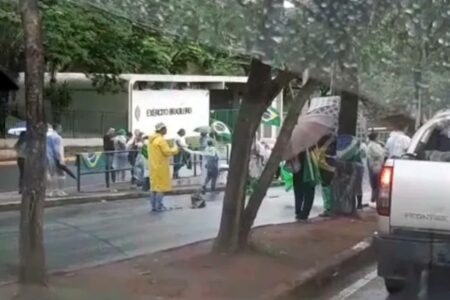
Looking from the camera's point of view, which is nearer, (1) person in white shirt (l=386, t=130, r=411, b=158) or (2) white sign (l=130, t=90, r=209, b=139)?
(1) person in white shirt (l=386, t=130, r=411, b=158)

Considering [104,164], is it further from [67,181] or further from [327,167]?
[327,167]

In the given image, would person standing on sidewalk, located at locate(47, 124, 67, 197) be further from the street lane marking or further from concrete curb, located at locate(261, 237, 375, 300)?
the street lane marking

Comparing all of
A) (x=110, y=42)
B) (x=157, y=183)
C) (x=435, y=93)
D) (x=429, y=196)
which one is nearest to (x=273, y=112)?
(x=110, y=42)

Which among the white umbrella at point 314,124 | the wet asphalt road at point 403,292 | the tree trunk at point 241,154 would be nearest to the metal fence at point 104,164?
the white umbrella at point 314,124

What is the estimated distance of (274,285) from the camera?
25.5ft

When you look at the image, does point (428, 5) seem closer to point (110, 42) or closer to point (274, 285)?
point (274, 285)

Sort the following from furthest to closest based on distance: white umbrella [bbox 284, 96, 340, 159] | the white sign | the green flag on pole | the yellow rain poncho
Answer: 1. the white sign
2. the green flag on pole
3. the yellow rain poncho
4. white umbrella [bbox 284, 96, 340, 159]

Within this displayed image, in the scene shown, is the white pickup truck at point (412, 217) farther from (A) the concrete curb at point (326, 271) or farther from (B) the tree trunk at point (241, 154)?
A: (B) the tree trunk at point (241, 154)

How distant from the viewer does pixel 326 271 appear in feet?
28.9

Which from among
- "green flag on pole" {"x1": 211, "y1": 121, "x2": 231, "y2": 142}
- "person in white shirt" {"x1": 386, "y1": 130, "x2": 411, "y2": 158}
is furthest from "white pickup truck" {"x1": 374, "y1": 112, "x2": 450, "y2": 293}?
"green flag on pole" {"x1": 211, "y1": 121, "x2": 231, "y2": 142}

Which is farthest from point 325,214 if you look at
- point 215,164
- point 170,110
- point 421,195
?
point 170,110

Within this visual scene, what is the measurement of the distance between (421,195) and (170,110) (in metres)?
21.3

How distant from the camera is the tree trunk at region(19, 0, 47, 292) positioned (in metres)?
6.61

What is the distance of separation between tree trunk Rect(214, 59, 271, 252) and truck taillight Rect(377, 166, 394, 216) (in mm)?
2209
